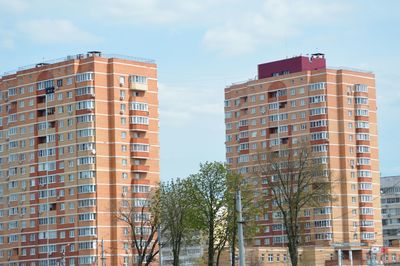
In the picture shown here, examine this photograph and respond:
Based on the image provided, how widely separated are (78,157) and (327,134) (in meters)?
46.0

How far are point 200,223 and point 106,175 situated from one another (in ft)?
171

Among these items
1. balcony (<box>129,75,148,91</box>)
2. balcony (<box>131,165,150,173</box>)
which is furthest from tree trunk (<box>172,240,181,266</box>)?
balcony (<box>129,75,148,91</box>)

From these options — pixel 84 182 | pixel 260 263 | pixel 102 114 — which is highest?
pixel 102 114

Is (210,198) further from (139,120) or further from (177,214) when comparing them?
(139,120)

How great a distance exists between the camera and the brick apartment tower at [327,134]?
166 meters

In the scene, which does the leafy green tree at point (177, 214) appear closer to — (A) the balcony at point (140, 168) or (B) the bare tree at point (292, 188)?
(B) the bare tree at point (292, 188)

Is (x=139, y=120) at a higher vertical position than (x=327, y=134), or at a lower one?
higher

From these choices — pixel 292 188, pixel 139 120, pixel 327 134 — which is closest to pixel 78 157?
pixel 139 120

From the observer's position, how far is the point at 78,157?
5969 inches

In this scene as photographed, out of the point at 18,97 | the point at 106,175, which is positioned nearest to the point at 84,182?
the point at 106,175

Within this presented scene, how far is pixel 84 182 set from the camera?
494 feet

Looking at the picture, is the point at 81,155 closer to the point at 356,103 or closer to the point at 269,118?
the point at 269,118

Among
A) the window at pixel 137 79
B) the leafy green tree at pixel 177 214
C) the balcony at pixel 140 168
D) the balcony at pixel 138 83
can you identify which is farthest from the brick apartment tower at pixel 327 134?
the leafy green tree at pixel 177 214

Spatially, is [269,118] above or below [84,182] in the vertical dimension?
above
